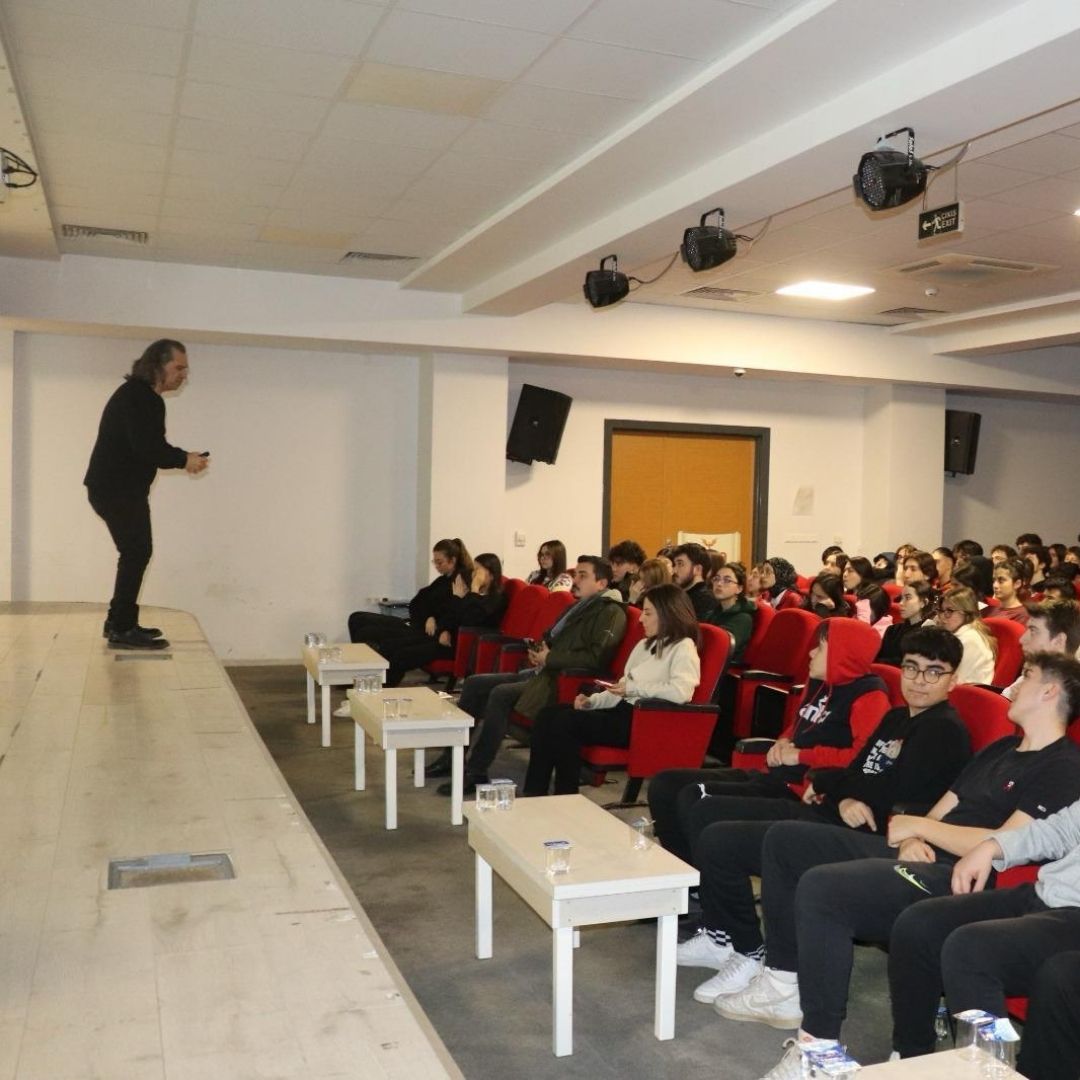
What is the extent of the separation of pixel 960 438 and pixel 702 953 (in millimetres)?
8588

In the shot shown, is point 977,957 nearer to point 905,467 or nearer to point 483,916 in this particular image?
point 483,916

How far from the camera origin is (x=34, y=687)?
4555mm

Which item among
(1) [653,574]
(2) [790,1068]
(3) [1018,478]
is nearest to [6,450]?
(1) [653,574]

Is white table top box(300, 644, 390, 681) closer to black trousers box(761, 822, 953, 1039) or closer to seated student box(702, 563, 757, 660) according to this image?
seated student box(702, 563, 757, 660)

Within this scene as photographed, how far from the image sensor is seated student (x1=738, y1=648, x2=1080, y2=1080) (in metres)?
2.72

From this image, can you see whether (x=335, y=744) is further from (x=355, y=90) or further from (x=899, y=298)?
(x=899, y=298)

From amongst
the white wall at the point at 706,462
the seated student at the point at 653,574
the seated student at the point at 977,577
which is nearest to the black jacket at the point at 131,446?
the seated student at the point at 653,574

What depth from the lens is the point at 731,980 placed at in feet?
10.4

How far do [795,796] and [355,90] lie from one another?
125 inches

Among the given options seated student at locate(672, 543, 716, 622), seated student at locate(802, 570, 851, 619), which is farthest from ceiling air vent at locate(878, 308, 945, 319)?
seated student at locate(672, 543, 716, 622)

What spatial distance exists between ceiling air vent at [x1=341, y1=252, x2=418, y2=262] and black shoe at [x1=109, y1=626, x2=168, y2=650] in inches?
122

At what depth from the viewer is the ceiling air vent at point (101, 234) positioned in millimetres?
6973

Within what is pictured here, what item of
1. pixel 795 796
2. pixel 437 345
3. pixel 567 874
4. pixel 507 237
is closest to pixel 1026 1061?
pixel 567 874

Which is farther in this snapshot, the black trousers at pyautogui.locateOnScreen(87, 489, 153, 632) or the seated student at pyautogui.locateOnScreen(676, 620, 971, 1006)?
the black trousers at pyautogui.locateOnScreen(87, 489, 153, 632)
